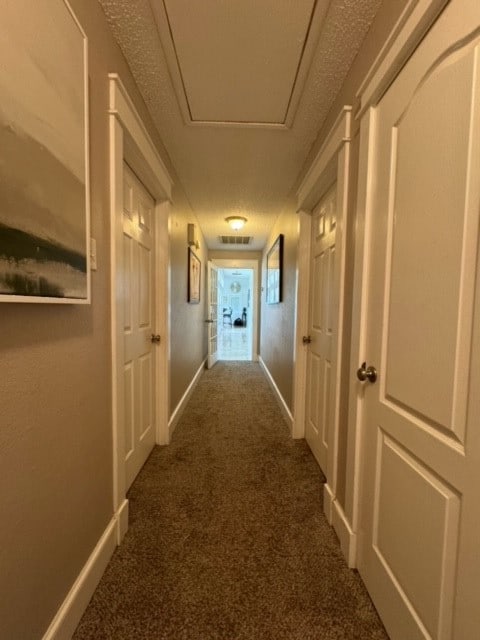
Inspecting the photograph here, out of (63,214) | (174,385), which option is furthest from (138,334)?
(63,214)

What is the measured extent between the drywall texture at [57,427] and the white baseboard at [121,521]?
7 cm

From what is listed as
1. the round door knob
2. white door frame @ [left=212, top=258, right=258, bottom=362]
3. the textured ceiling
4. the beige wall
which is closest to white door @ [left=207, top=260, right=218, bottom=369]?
white door frame @ [left=212, top=258, right=258, bottom=362]

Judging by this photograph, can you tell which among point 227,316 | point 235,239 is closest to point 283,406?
point 235,239

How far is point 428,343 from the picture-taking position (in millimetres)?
838

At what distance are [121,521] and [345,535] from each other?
1061mm

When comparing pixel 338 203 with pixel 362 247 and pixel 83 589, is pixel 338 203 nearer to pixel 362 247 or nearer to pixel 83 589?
pixel 362 247

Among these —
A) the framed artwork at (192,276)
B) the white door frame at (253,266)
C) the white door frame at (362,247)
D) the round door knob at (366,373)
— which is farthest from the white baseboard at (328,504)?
the white door frame at (253,266)

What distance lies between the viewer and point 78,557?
1068 mm

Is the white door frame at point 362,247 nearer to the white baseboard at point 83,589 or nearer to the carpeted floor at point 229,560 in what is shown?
the carpeted floor at point 229,560

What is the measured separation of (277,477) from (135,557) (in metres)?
0.96

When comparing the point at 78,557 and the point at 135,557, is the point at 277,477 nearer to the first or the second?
the point at 135,557

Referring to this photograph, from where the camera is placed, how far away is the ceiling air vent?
489 cm

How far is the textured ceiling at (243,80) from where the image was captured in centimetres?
118

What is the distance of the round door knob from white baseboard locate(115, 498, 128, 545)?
129cm
